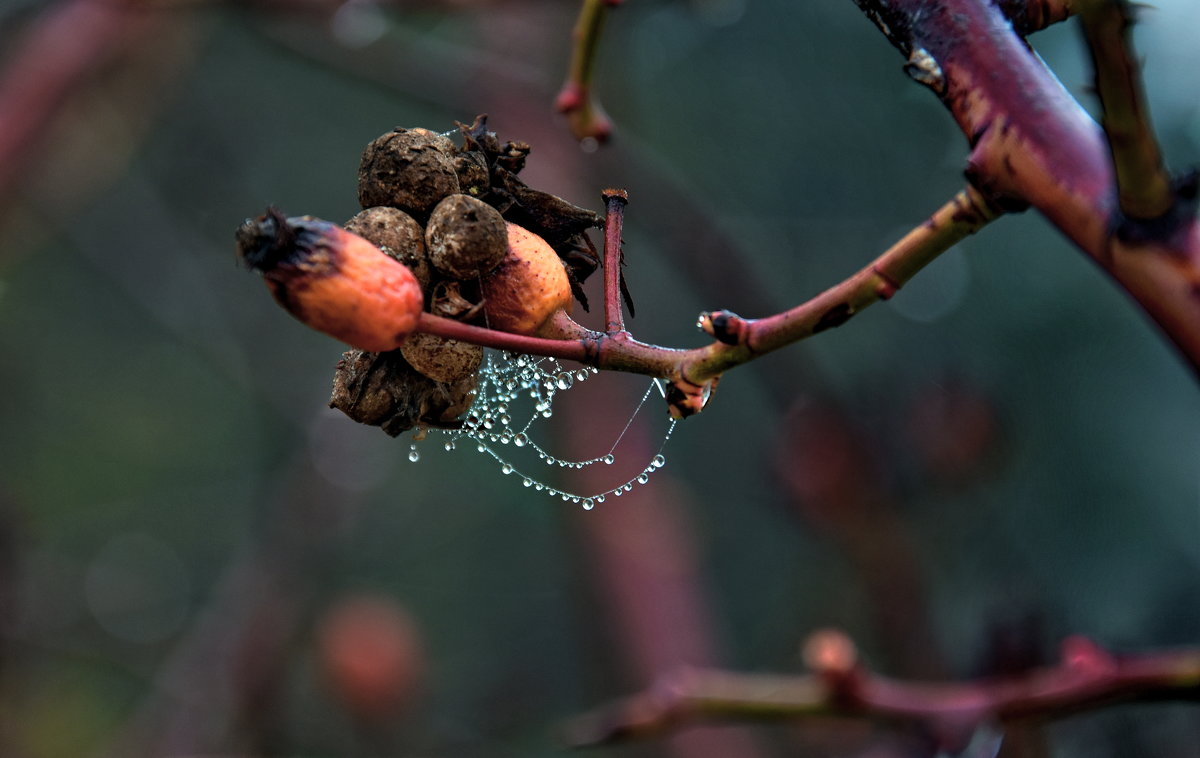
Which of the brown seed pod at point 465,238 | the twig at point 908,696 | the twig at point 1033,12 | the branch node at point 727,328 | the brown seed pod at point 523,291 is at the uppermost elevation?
the twig at point 1033,12

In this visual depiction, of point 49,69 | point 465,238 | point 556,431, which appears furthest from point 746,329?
point 556,431

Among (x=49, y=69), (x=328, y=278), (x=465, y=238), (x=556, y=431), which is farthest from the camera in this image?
(x=556, y=431)

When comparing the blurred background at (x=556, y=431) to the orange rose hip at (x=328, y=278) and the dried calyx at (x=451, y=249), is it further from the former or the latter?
the orange rose hip at (x=328, y=278)

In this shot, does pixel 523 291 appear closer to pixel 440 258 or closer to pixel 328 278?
pixel 440 258

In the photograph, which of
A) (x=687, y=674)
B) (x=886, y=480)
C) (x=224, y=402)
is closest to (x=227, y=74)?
(x=224, y=402)

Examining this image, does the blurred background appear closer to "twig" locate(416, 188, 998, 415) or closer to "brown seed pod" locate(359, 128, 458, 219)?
"twig" locate(416, 188, 998, 415)

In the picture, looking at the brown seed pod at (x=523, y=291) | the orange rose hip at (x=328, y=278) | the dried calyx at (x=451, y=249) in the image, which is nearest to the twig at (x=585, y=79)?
the dried calyx at (x=451, y=249)
